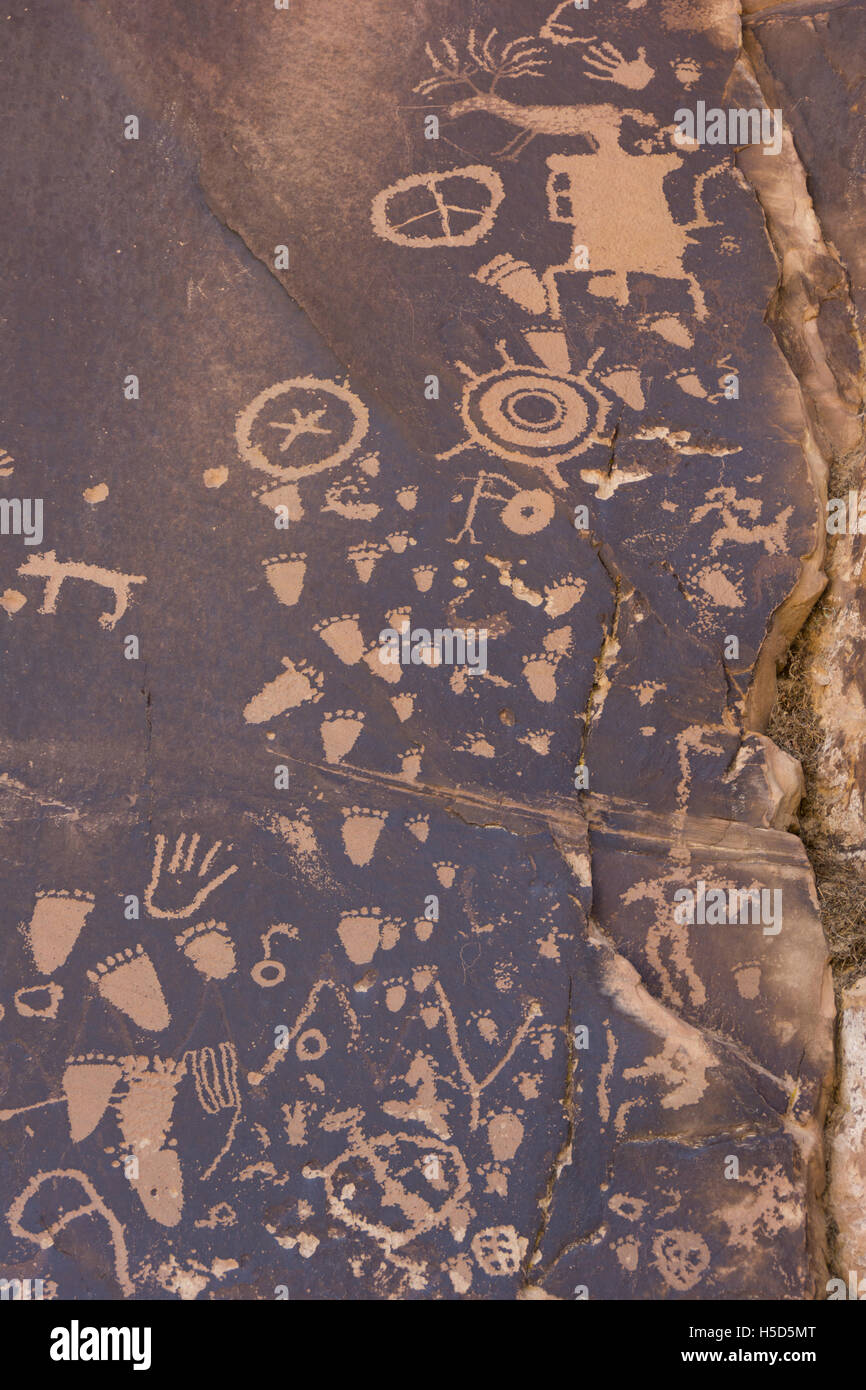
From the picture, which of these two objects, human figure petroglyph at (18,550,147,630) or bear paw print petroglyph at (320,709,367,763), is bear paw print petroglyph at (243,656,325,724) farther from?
human figure petroglyph at (18,550,147,630)

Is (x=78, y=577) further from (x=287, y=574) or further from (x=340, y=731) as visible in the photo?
(x=340, y=731)

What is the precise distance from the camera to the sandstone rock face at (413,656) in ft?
5.51

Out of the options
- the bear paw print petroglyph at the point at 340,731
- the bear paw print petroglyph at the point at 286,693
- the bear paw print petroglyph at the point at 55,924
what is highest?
the bear paw print petroglyph at the point at 286,693

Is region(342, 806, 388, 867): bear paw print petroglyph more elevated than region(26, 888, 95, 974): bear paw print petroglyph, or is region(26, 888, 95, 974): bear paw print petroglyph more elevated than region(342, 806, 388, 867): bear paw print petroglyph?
region(342, 806, 388, 867): bear paw print petroglyph

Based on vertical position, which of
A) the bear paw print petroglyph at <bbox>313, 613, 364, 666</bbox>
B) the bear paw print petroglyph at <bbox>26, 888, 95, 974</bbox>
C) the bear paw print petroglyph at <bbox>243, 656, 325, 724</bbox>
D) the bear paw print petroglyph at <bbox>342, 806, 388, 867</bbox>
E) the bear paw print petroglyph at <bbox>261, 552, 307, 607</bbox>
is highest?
the bear paw print petroglyph at <bbox>261, 552, 307, 607</bbox>

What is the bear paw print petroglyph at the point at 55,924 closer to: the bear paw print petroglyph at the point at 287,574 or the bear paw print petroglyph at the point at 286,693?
the bear paw print petroglyph at the point at 286,693

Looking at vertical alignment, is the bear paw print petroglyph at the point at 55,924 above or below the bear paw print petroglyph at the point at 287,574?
below

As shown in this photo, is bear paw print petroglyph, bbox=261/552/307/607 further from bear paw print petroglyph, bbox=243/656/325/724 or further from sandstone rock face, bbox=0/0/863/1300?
bear paw print petroglyph, bbox=243/656/325/724

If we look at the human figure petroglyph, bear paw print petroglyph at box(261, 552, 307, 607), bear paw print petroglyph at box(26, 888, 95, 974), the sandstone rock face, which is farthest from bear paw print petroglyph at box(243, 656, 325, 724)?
bear paw print petroglyph at box(26, 888, 95, 974)

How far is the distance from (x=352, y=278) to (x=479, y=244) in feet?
0.80

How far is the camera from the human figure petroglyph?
1.77 meters

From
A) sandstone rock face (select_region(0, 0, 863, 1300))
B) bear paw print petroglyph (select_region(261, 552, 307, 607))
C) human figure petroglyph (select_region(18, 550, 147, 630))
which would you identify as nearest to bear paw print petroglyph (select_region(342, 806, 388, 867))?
sandstone rock face (select_region(0, 0, 863, 1300))

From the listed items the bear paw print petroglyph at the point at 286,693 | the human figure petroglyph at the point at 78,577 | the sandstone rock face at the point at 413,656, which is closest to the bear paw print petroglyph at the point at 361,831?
the sandstone rock face at the point at 413,656

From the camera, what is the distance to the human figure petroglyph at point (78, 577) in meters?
1.77
